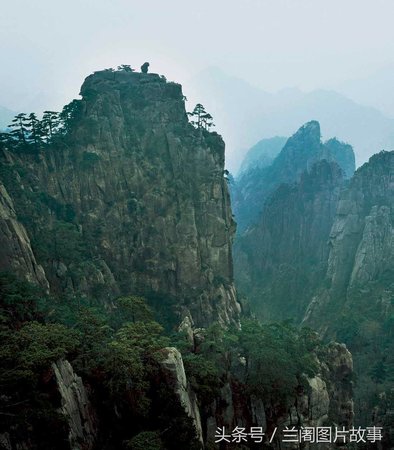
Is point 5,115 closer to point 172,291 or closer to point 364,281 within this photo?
point 172,291

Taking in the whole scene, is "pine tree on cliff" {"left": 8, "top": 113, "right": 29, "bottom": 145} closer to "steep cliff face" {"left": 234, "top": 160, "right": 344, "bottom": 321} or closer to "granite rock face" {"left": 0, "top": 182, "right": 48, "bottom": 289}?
"granite rock face" {"left": 0, "top": 182, "right": 48, "bottom": 289}

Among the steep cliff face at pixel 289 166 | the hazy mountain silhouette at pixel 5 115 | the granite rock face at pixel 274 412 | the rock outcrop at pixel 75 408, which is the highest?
the hazy mountain silhouette at pixel 5 115

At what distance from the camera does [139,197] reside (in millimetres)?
47250

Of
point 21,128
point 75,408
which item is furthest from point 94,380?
point 21,128

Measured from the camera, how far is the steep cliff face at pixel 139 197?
139ft

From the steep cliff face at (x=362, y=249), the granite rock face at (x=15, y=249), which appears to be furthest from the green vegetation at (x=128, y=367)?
the steep cliff face at (x=362, y=249)

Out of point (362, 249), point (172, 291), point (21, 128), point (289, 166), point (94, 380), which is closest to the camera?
point (94, 380)

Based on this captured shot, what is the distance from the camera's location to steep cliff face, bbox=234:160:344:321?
79125 mm

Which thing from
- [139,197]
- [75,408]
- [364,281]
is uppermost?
[139,197]

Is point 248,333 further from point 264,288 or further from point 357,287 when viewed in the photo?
point 264,288

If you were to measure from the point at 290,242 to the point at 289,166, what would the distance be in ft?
102

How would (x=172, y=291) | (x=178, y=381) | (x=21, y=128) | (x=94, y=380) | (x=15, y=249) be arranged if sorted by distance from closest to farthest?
(x=94, y=380), (x=178, y=381), (x=15, y=249), (x=21, y=128), (x=172, y=291)

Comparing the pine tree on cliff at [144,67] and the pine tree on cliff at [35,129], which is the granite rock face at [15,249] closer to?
the pine tree on cliff at [35,129]

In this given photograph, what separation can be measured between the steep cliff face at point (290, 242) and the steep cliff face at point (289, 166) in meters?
12.4
